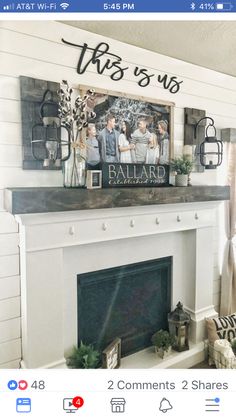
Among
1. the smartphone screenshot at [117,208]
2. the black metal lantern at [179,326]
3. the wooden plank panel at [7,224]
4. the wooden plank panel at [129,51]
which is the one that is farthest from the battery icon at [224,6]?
the black metal lantern at [179,326]

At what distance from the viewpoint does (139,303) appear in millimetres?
1165

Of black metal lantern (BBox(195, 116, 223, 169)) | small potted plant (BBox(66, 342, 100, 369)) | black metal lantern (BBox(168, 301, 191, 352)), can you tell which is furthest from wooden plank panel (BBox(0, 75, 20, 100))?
black metal lantern (BBox(168, 301, 191, 352))

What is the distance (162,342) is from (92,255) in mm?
485

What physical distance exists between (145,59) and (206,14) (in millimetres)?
460

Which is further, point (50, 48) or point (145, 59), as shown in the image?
point (145, 59)

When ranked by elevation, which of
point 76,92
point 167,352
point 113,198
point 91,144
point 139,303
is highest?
point 76,92

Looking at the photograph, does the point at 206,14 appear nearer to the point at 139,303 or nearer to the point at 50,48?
the point at 50,48

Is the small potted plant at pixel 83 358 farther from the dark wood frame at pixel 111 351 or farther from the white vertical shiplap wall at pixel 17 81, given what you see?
the white vertical shiplap wall at pixel 17 81

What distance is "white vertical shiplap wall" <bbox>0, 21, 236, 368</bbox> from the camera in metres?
0.85

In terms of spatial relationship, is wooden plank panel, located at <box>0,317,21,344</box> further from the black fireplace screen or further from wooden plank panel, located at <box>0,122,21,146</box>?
wooden plank panel, located at <box>0,122,21,146</box>

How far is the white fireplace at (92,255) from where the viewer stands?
0.89 m

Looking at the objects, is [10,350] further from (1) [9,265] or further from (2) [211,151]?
(2) [211,151]

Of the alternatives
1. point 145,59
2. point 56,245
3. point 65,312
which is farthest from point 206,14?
point 65,312
